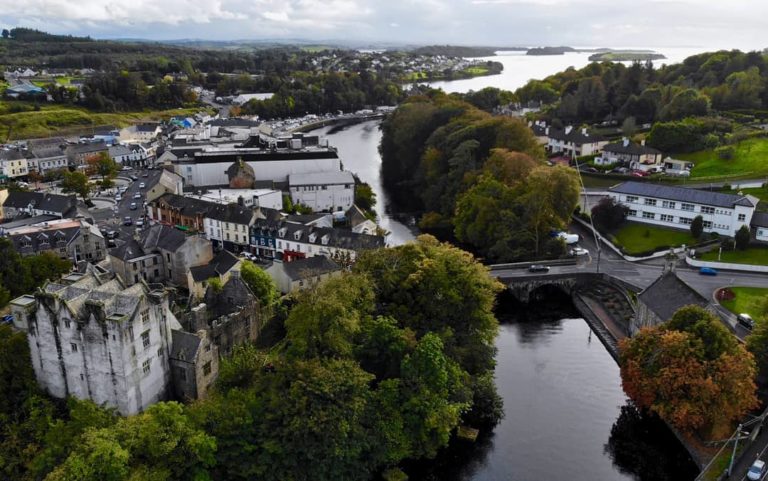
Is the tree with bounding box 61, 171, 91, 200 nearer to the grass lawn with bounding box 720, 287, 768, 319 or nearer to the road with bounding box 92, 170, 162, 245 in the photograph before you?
the road with bounding box 92, 170, 162, 245

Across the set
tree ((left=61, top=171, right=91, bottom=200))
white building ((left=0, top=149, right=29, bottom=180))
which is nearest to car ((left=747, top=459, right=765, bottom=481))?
tree ((left=61, top=171, right=91, bottom=200))

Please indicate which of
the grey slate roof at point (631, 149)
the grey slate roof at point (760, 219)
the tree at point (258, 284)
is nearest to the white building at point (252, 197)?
the tree at point (258, 284)

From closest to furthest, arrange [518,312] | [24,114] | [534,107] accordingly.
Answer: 1. [518,312]
2. [24,114]
3. [534,107]

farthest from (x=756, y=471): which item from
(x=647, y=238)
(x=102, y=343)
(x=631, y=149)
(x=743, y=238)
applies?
(x=631, y=149)

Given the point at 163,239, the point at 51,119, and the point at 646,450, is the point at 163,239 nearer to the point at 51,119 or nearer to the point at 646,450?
the point at 646,450

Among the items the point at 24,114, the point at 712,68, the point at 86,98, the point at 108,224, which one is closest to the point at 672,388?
the point at 108,224

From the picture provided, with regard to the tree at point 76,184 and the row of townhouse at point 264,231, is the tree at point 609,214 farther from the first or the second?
the tree at point 76,184

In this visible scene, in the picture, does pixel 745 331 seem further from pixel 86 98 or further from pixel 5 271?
pixel 86 98
